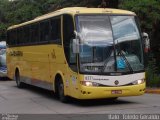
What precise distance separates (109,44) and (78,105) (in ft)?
7.59

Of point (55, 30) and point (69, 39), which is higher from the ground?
point (55, 30)

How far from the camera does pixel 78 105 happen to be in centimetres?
1550

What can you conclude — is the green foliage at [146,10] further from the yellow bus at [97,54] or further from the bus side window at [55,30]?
the yellow bus at [97,54]

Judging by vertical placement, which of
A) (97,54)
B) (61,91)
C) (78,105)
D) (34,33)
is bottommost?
(78,105)

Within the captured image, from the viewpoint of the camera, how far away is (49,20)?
17750 millimetres

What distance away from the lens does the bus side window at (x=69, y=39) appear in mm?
14969

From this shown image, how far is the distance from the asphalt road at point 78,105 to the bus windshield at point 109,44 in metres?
1.18

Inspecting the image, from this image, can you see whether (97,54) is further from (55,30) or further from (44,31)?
(44,31)

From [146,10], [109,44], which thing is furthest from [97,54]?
[146,10]

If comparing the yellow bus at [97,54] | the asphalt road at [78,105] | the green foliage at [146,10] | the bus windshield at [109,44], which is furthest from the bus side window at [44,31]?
the green foliage at [146,10]

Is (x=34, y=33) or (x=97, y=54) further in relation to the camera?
(x=34, y=33)

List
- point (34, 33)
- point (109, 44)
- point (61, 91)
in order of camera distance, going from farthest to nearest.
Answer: point (34, 33) → point (61, 91) → point (109, 44)

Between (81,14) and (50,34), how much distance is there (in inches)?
106

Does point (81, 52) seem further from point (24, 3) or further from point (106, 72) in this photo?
point (24, 3)
